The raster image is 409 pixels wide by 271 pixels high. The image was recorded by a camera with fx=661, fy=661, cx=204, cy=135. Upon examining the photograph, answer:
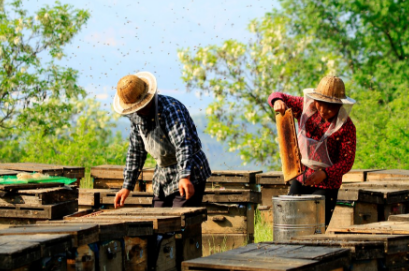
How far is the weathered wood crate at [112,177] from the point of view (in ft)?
34.2

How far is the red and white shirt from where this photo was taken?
23.2 feet

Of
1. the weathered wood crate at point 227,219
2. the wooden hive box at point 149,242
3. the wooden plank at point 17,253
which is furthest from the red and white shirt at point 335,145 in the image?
the wooden plank at point 17,253

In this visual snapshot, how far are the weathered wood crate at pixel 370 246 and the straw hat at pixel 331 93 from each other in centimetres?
204

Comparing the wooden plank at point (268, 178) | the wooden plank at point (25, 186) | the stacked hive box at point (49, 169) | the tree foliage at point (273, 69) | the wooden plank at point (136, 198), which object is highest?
the tree foliage at point (273, 69)

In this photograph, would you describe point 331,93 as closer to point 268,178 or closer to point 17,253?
point 268,178

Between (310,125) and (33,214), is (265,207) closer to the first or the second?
(310,125)

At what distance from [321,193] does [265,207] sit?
3.15 meters

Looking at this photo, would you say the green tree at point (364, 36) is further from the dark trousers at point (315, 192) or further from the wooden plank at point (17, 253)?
the wooden plank at point (17, 253)

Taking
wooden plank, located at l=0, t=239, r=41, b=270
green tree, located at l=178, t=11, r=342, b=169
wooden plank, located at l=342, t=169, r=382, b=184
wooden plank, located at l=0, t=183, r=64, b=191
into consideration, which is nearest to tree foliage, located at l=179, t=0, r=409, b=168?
green tree, located at l=178, t=11, r=342, b=169

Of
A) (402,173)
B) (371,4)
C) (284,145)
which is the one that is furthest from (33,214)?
(371,4)

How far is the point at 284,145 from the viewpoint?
23.1ft

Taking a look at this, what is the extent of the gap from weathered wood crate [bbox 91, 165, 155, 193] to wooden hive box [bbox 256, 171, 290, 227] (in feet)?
5.80

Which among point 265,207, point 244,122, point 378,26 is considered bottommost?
point 265,207

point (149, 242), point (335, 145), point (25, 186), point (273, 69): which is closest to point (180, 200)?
point (149, 242)
